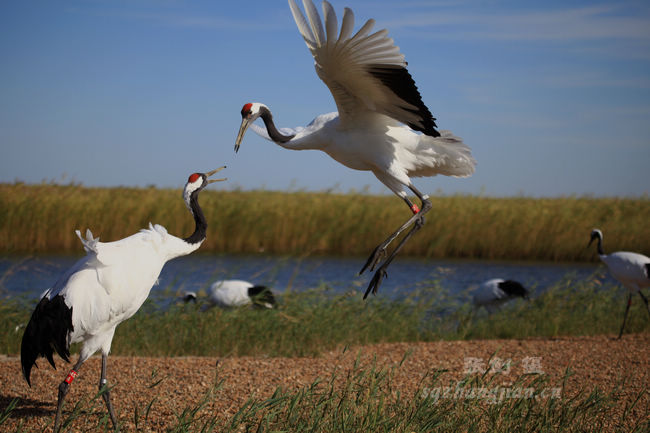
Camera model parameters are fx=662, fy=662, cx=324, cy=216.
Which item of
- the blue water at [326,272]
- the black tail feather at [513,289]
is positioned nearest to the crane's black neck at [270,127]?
the black tail feather at [513,289]

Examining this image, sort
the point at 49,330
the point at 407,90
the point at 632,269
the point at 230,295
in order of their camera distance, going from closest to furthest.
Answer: the point at 49,330, the point at 407,90, the point at 632,269, the point at 230,295

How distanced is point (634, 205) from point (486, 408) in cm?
1748

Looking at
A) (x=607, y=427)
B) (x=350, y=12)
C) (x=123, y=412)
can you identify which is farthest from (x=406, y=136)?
(x=123, y=412)

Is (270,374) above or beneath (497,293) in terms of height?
above

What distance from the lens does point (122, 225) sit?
13.2 m

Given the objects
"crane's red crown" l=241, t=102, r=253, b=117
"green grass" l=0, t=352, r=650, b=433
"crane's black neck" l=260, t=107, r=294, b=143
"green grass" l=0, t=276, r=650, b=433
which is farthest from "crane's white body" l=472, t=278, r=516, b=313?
"crane's red crown" l=241, t=102, r=253, b=117

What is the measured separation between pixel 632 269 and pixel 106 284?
590 centimetres

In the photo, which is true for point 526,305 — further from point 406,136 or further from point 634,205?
point 634,205

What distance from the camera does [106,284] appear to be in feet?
12.1

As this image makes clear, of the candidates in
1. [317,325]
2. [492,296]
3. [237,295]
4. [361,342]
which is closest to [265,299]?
[237,295]

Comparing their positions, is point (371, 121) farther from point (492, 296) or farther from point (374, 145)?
point (492, 296)

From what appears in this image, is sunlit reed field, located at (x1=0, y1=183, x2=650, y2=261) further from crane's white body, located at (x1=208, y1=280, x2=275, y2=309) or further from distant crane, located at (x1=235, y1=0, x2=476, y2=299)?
distant crane, located at (x1=235, y1=0, x2=476, y2=299)

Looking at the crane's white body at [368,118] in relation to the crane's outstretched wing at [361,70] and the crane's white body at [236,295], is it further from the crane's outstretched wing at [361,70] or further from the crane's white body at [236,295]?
the crane's white body at [236,295]

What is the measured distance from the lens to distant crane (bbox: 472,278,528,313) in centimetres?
850
